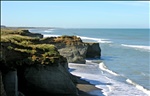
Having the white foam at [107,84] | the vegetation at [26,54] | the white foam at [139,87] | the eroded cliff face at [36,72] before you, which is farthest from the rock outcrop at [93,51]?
the eroded cliff face at [36,72]

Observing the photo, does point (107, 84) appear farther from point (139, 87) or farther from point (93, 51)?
point (93, 51)

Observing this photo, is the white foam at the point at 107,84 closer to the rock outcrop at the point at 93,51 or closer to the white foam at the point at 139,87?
the white foam at the point at 139,87

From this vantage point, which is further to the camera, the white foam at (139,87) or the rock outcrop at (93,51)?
the rock outcrop at (93,51)

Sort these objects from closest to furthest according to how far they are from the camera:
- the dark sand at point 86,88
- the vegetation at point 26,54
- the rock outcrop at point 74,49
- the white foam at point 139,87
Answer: the vegetation at point 26,54 < the dark sand at point 86,88 < the white foam at point 139,87 < the rock outcrop at point 74,49

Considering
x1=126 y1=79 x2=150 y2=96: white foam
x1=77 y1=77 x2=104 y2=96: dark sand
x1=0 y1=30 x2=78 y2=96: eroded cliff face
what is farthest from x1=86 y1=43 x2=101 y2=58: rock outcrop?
x1=0 y1=30 x2=78 y2=96: eroded cliff face

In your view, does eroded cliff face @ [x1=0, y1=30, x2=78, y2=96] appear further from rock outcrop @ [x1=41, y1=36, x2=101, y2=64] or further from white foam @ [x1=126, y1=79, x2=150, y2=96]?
rock outcrop @ [x1=41, y1=36, x2=101, y2=64]

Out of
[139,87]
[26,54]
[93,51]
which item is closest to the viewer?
[26,54]

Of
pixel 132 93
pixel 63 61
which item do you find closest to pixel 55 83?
pixel 63 61

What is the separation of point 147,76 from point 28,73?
16.0m

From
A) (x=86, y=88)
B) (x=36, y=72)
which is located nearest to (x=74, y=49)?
(x=86, y=88)

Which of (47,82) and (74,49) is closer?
(47,82)

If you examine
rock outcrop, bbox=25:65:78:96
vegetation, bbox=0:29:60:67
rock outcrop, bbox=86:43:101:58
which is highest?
vegetation, bbox=0:29:60:67

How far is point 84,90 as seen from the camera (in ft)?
84.0

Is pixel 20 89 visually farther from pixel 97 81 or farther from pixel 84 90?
pixel 97 81
